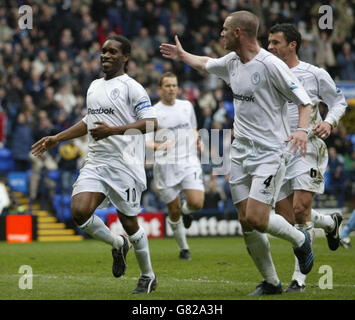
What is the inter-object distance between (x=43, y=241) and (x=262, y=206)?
10753 mm

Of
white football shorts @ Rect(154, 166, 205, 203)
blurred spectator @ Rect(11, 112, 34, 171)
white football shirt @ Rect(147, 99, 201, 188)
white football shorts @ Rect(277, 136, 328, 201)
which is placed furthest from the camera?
blurred spectator @ Rect(11, 112, 34, 171)

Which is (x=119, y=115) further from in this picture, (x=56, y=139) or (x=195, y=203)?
(x=195, y=203)

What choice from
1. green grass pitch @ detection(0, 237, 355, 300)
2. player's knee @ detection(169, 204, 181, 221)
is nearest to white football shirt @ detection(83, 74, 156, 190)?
green grass pitch @ detection(0, 237, 355, 300)

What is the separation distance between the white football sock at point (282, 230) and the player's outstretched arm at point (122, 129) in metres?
1.50

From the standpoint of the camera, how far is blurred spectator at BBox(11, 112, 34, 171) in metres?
18.2

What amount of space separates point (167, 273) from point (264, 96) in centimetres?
355

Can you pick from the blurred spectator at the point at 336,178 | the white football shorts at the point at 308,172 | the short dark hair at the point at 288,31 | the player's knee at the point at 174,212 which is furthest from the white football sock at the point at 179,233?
the blurred spectator at the point at 336,178

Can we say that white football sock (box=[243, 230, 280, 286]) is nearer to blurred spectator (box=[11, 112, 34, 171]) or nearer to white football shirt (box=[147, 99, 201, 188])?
white football shirt (box=[147, 99, 201, 188])

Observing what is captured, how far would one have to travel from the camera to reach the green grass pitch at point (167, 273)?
7.89 meters

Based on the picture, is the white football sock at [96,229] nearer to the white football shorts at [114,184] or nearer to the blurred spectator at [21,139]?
the white football shorts at [114,184]

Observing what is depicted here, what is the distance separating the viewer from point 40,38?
2091 cm

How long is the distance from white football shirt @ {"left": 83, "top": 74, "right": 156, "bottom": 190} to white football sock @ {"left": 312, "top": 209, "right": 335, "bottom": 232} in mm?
2437
